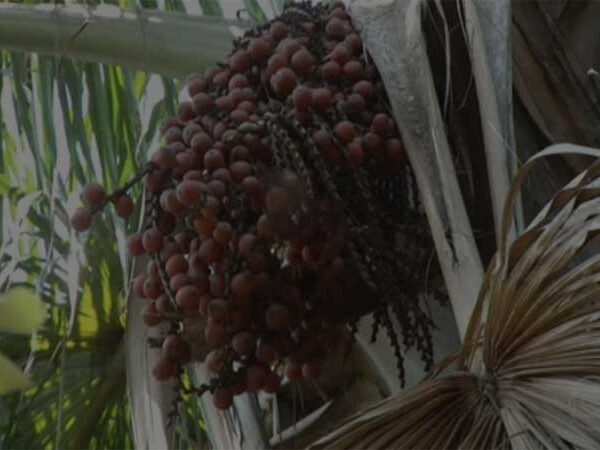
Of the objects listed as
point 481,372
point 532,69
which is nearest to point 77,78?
point 532,69

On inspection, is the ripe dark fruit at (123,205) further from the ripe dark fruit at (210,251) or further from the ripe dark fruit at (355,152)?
the ripe dark fruit at (355,152)

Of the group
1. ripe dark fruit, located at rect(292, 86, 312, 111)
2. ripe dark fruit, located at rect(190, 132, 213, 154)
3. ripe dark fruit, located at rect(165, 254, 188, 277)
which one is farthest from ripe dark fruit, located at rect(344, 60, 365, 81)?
ripe dark fruit, located at rect(165, 254, 188, 277)

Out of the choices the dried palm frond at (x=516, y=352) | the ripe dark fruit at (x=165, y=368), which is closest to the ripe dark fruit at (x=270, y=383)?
the ripe dark fruit at (x=165, y=368)

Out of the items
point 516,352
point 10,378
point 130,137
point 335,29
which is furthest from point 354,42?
point 10,378

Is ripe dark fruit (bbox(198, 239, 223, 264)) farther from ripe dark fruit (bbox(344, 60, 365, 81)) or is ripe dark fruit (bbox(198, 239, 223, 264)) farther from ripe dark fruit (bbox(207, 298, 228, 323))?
ripe dark fruit (bbox(344, 60, 365, 81))

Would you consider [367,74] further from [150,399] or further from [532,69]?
[150,399]

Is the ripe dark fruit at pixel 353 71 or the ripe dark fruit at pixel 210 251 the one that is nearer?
the ripe dark fruit at pixel 210 251
